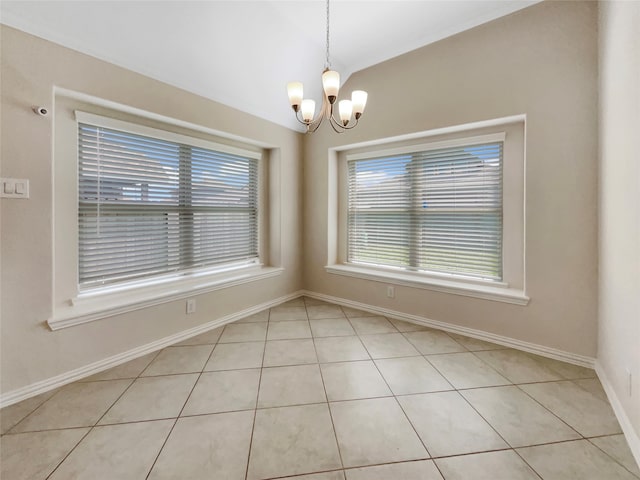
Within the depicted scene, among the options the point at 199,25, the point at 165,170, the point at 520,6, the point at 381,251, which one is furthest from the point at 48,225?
the point at 520,6

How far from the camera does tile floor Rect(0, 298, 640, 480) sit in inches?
49.7

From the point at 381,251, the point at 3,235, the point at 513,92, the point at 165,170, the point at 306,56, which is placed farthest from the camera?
the point at 381,251

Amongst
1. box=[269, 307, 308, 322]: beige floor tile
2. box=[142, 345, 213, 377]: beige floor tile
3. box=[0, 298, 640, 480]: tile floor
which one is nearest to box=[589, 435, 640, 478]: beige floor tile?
box=[0, 298, 640, 480]: tile floor

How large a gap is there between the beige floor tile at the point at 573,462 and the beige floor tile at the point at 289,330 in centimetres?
180

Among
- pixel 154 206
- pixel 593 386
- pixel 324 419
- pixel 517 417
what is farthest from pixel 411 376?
pixel 154 206

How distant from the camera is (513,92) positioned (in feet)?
7.55

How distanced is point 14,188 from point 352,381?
2601 mm

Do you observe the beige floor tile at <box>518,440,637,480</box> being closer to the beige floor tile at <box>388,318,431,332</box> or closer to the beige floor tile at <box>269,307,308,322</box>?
the beige floor tile at <box>388,318,431,332</box>

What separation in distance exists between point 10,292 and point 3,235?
0.37 metres

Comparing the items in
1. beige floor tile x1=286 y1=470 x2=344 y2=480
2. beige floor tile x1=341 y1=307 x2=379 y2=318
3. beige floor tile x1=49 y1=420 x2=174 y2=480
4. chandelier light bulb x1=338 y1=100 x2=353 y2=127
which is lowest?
beige floor tile x1=286 y1=470 x2=344 y2=480

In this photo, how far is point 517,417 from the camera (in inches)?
62.1

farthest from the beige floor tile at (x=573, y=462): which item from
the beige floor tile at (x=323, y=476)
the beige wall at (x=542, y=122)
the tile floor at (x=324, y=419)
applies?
the beige wall at (x=542, y=122)

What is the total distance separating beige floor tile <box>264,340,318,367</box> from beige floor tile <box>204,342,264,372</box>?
3.1 inches

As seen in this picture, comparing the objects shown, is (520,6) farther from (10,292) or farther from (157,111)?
(10,292)
